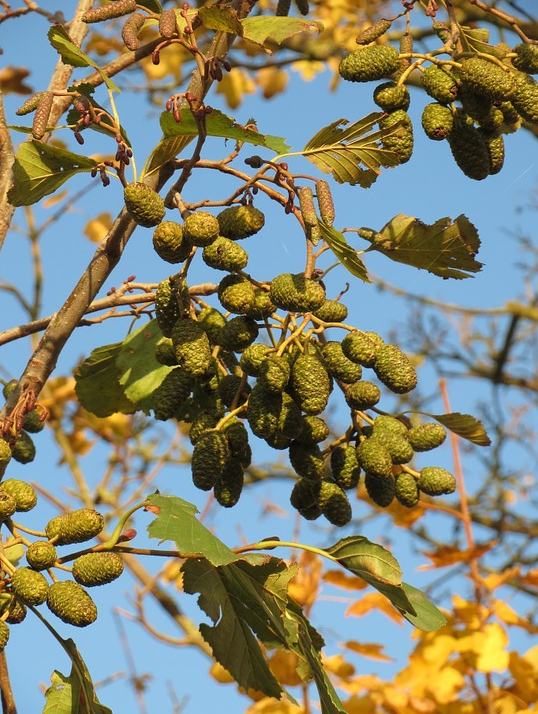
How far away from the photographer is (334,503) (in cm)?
204

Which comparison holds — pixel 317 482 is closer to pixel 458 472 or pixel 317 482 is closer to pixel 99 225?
pixel 458 472

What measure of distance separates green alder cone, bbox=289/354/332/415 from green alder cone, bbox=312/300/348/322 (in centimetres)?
23

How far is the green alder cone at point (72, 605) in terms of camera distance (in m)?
1.73

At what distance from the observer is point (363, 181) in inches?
87.4

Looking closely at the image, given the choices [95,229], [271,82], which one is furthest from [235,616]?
[271,82]

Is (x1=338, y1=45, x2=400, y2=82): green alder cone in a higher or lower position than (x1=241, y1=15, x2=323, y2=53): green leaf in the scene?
lower

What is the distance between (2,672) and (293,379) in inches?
37.6

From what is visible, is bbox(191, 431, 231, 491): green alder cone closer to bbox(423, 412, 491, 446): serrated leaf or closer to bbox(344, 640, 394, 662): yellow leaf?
bbox(423, 412, 491, 446): serrated leaf

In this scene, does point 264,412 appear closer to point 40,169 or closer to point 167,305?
point 167,305

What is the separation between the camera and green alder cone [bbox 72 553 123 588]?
5.77ft

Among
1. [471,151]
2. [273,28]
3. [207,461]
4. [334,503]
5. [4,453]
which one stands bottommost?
[4,453]

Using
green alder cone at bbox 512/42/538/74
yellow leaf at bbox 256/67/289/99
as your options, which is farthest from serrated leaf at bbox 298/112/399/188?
yellow leaf at bbox 256/67/289/99

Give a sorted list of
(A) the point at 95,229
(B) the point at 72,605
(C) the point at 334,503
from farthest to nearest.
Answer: (A) the point at 95,229
(C) the point at 334,503
(B) the point at 72,605

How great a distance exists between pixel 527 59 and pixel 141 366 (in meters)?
1.22
